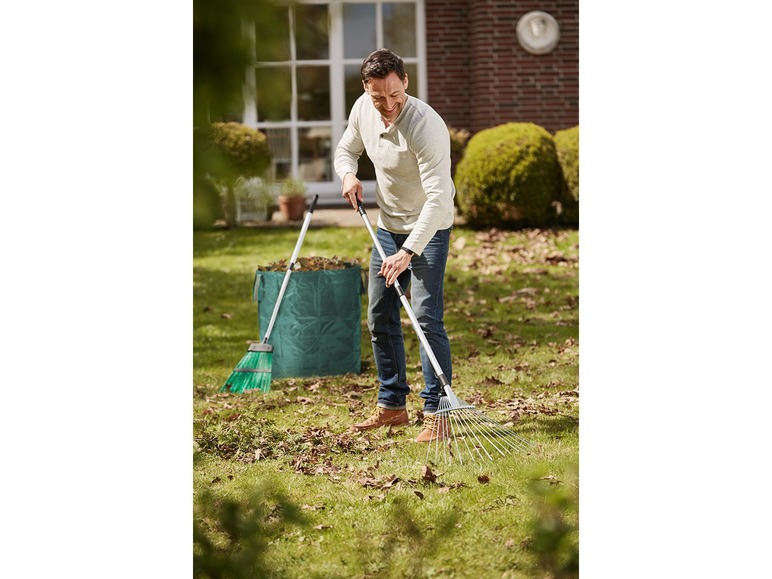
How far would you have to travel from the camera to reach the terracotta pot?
1069cm

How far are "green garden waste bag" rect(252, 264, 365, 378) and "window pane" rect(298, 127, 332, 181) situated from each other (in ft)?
22.3

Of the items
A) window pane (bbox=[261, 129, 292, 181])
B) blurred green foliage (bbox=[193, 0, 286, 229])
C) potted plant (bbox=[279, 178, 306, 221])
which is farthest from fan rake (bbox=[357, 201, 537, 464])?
window pane (bbox=[261, 129, 292, 181])

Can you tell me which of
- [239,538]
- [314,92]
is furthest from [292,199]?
[239,538]

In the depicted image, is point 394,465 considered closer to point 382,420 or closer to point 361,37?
point 382,420

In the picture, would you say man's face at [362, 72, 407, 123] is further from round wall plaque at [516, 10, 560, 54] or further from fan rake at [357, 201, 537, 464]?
round wall plaque at [516, 10, 560, 54]

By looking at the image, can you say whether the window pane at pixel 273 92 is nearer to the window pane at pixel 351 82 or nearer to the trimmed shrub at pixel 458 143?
the trimmed shrub at pixel 458 143

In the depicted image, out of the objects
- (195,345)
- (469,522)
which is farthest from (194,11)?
(195,345)

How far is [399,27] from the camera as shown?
11.7m

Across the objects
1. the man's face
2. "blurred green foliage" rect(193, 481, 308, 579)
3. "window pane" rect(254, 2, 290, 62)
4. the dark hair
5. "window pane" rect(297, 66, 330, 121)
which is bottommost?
"blurred green foliage" rect(193, 481, 308, 579)

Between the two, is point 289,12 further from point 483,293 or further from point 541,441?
point 483,293

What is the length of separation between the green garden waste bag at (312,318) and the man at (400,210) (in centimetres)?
89

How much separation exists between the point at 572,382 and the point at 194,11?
411 cm

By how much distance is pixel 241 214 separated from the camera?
11102 millimetres

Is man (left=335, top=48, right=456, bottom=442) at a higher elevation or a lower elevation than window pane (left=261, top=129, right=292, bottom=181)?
lower
